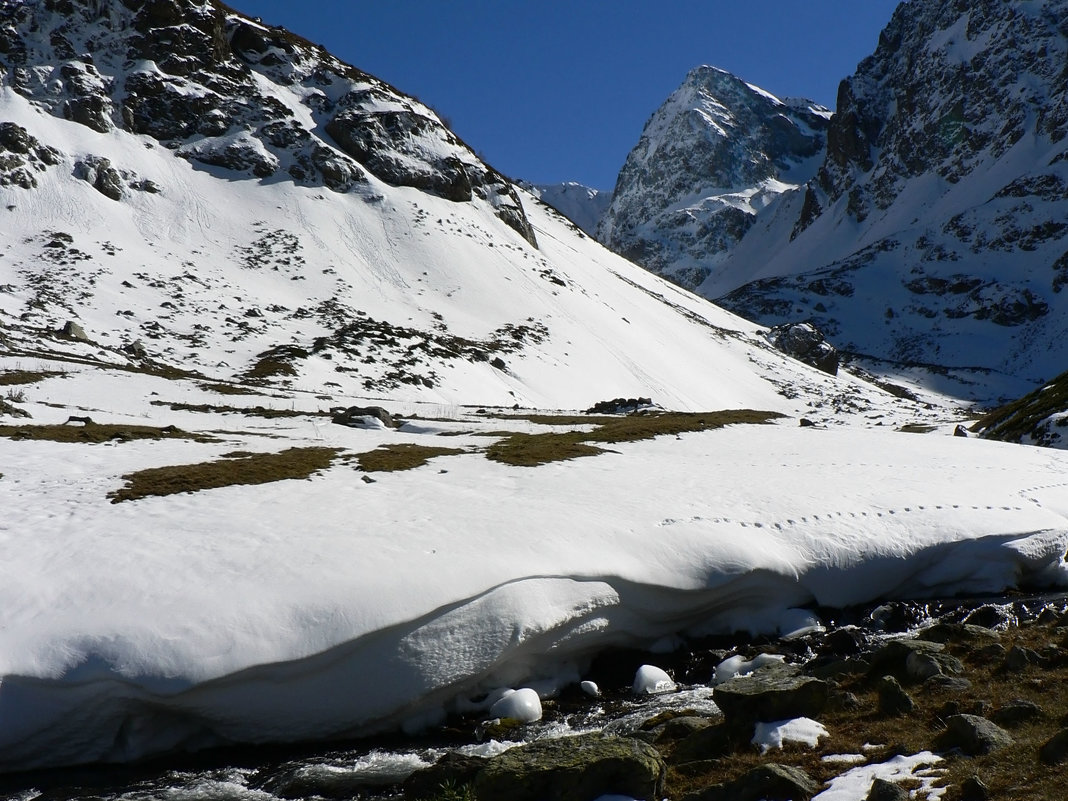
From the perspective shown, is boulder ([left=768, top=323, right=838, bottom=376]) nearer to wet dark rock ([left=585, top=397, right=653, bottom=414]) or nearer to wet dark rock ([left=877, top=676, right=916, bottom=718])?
wet dark rock ([left=585, top=397, right=653, bottom=414])

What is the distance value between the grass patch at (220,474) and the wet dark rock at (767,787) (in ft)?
45.0

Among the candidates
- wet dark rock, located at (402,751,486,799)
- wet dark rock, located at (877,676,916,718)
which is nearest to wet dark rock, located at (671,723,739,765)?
wet dark rock, located at (877,676,916,718)

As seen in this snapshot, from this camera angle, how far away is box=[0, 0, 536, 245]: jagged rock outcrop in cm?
8738

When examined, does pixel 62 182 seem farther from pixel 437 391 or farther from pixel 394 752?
pixel 394 752

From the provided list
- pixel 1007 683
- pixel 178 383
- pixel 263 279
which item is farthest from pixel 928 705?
pixel 263 279

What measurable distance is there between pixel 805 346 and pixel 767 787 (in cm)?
12539

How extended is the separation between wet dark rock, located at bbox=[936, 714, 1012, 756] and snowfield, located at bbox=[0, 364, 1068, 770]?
19.1 feet

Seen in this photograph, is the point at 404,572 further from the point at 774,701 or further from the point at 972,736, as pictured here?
the point at 972,736

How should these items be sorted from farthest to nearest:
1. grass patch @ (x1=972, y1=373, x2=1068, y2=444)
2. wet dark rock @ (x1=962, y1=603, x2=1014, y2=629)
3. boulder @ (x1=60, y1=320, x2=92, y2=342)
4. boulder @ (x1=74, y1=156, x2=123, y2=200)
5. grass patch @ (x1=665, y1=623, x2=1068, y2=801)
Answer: boulder @ (x1=74, y1=156, x2=123, y2=200), boulder @ (x1=60, y1=320, x2=92, y2=342), grass patch @ (x1=972, y1=373, x2=1068, y2=444), wet dark rock @ (x1=962, y1=603, x2=1014, y2=629), grass patch @ (x1=665, y1=623, x2=1068, y2=801)

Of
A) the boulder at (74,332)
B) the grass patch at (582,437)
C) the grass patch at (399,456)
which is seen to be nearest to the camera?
the grass patch at (399,456)

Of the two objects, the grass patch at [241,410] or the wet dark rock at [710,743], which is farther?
the grass patch at [241,410]

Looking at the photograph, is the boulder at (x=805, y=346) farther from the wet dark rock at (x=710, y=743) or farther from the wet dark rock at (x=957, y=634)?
the wet dark rock at (x=710, y=743)

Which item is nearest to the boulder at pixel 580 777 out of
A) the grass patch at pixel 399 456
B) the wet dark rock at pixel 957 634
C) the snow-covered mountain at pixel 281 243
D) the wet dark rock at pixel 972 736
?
the wet dark rock at pixel 972 736

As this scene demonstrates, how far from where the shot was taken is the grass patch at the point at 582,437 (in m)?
23.4
